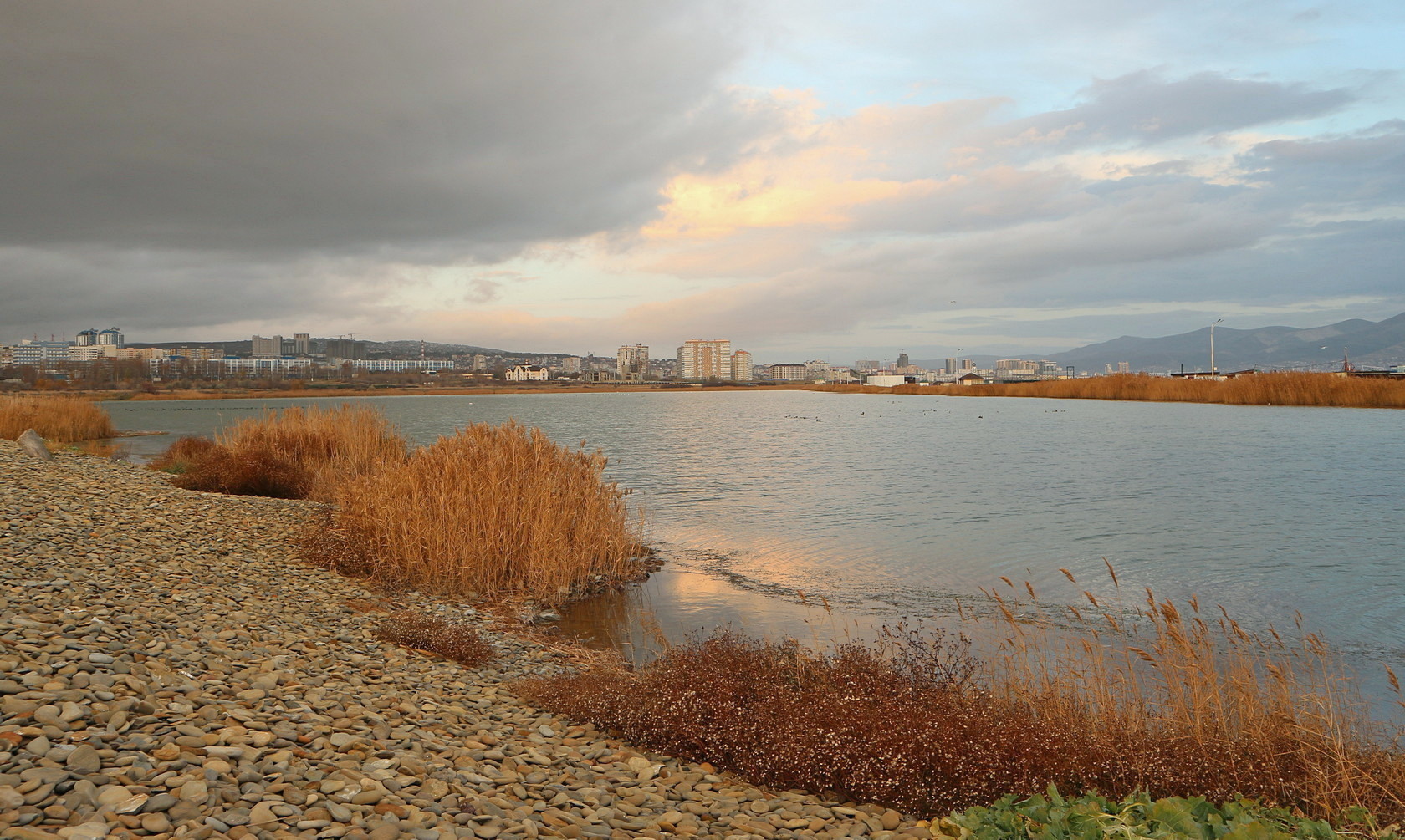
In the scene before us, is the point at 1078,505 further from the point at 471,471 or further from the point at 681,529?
the point at 471,471

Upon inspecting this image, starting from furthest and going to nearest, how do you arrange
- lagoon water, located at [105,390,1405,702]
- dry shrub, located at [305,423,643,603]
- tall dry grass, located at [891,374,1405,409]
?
tall dry grass, located at [891,374,1405,409]
lagoon water, located at [105,390,1405,702]
dry shrub, located at [305,423,643,603]

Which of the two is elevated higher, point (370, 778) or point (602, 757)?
point (370, 778)

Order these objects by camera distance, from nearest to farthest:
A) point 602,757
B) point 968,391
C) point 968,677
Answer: point 602,757 < point 968,677 < point 968,391

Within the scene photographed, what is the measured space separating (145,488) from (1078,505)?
72.5 ft

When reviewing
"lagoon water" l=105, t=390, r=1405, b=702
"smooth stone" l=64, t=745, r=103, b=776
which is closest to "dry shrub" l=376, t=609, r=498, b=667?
"lagoon water" l=105, t=390, r=1405, b=702

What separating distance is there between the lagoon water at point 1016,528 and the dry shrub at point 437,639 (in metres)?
2.14

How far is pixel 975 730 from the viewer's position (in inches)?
215

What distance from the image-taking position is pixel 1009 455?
3419cm

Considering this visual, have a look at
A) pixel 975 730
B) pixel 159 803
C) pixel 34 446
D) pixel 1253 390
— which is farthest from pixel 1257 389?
pixel 159 803

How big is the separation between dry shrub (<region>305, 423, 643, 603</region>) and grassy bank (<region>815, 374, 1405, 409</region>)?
6854 cm

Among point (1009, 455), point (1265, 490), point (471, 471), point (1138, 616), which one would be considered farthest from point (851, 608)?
point (1009, 455)

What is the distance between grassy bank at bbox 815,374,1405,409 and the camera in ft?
190

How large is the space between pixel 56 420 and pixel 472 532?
28.1m

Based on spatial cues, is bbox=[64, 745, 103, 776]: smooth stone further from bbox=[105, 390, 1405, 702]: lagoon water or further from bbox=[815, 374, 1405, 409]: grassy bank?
bbox=[815, 374, 1405, 409]: grassy bank
